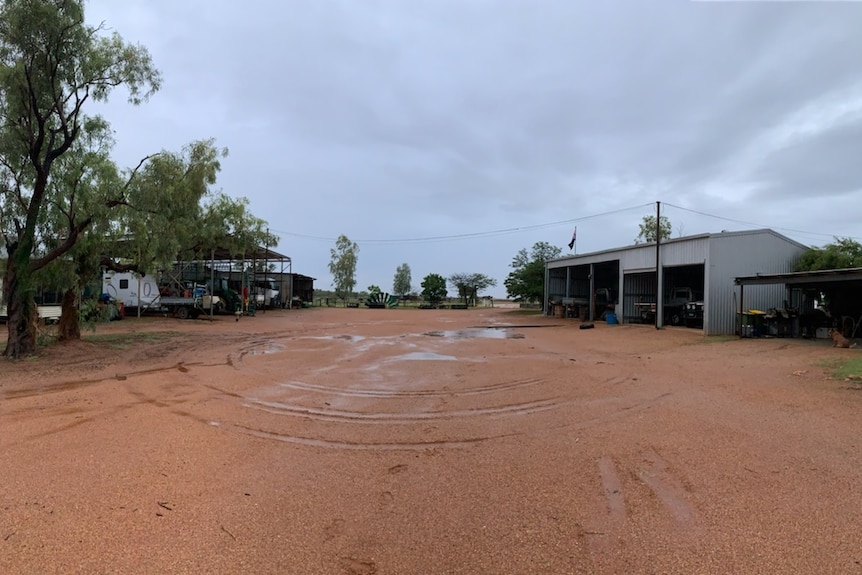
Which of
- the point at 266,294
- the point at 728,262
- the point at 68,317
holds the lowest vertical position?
the point at 68,317

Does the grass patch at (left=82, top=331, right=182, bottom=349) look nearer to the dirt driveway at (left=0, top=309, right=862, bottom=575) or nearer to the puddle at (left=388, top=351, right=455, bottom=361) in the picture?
the dirt driveway at (left=0, top=309, right=862, bottom=575)

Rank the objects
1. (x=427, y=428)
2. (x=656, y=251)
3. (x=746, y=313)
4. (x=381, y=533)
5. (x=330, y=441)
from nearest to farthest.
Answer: (x=381, y=533)
(x=330, y=441)
(x=427, y=428)
(x=746, y=313)
(x=656, y=251)

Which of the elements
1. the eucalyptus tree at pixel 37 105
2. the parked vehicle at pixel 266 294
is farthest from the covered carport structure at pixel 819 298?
the parked vehicle at pixel 266 294

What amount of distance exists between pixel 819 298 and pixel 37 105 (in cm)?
2904

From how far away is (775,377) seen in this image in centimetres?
918

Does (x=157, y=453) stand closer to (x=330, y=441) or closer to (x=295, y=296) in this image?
(x=330, y=441)

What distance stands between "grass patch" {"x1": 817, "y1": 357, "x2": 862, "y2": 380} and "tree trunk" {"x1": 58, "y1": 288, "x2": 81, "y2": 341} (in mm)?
18556

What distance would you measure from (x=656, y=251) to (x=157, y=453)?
75.4 ft

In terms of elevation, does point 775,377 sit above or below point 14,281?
below

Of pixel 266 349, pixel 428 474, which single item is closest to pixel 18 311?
pixel 266 349

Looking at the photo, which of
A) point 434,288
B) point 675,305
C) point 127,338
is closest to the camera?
point 127,338

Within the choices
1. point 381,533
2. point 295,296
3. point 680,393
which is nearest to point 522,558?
point 381,533

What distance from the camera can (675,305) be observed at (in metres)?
23.2

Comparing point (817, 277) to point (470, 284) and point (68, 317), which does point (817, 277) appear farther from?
point (470, 284)
